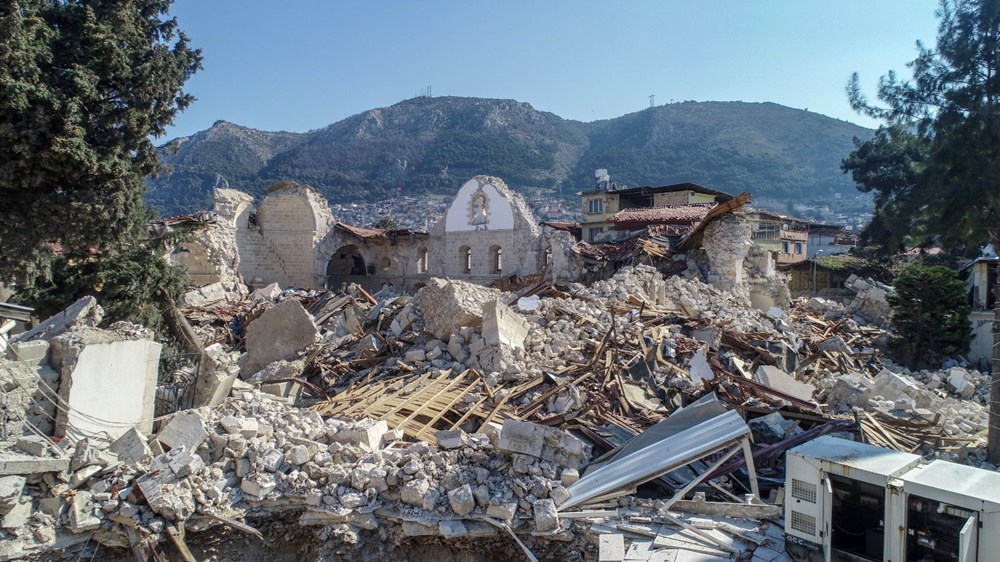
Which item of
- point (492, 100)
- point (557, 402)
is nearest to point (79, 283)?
point (557, 402)

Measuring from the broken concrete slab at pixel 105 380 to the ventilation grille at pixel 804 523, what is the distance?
313 inches

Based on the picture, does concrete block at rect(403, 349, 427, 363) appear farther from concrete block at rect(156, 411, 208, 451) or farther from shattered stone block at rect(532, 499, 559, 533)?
shattered stone block at rect(532, 499, 559, 533)

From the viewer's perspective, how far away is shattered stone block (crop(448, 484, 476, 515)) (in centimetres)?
657

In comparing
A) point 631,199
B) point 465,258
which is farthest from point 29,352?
point 631,199

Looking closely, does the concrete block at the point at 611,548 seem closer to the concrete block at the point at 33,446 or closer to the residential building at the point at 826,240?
the concrete block at the point at 33,446

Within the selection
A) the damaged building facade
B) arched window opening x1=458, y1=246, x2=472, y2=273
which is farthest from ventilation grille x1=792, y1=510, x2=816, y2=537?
arched window opening x1=458, y1=246, x2=472, y2=273

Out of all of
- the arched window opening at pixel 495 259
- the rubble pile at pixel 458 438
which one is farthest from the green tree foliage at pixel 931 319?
the arched window opening at pixel 495 259

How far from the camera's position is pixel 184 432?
25.2ft

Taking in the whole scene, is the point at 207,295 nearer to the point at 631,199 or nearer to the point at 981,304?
the point at 631,199

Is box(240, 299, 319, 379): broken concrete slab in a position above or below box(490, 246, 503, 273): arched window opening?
below

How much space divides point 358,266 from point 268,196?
583 cm

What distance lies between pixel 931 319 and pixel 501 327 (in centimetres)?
1088

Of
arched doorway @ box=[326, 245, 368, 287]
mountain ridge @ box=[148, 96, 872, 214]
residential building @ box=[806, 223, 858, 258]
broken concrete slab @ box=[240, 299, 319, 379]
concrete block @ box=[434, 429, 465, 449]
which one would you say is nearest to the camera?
concrete block @ box=[434, 429, 465, 449]

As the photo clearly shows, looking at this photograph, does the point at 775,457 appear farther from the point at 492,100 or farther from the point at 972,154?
the point at 492,100
